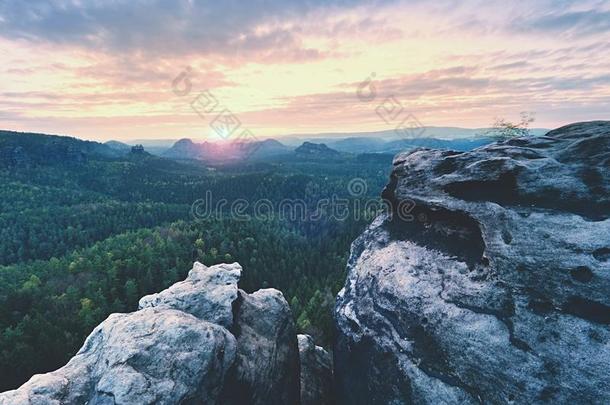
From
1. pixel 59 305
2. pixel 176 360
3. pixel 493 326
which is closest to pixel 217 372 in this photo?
pixel 176 360

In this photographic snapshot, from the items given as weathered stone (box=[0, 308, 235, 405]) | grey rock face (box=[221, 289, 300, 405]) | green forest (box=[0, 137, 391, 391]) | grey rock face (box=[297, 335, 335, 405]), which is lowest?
green forest (box=[0, 137, 391, 391])

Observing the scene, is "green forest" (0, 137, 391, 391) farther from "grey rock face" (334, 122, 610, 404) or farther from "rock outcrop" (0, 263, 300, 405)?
"grey rock face" (334, 122, 610, 404)

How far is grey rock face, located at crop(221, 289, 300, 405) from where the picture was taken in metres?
16.1

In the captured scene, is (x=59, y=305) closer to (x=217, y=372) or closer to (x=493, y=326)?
(x=217, y=372)

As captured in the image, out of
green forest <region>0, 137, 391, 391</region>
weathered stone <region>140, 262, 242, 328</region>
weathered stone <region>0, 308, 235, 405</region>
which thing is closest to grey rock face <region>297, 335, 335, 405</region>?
weathered stone <region>140, 262, 242, 328</region>

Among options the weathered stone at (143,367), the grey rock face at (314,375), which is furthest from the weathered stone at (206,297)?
the grey rock face at (314,375)

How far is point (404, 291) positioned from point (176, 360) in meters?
10.8

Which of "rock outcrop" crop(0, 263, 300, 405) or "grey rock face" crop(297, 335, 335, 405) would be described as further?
"grey rock face" crop(297, 335, 335, 405)

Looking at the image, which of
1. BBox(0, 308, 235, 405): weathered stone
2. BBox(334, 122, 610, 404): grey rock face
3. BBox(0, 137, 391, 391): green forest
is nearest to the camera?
BBox(334, 122, 610, 404): grey rock face

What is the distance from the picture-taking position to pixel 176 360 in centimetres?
1389

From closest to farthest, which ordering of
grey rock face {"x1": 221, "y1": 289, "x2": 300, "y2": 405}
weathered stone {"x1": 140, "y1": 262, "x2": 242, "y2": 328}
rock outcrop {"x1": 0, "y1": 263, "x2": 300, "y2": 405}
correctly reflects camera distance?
rock outcrop {"x1": 0, "y1": 263, "x2": 300, "y2": 405} → grey rock face {"x1": 221, "y1": 289, "x2": 300, "y2": 405} → weathered stone {"x1": 140, "y1": 262, "x2": 242, "y2": 328}

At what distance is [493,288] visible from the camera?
14.1 metres

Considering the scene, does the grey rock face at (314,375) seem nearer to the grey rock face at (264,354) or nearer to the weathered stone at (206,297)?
the grey rock face at (264,354)

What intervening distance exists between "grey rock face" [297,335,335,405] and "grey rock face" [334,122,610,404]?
2.40 m
